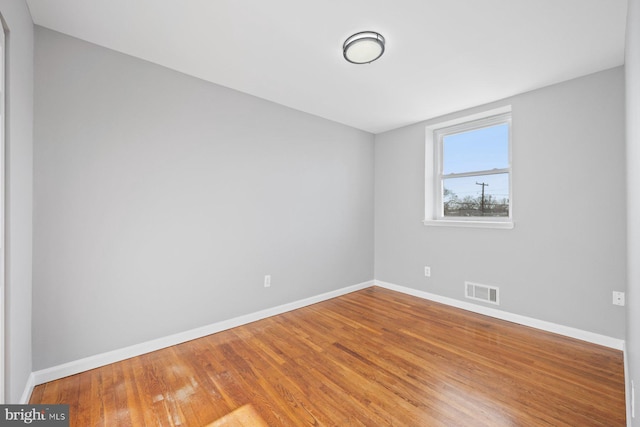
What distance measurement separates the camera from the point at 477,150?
337 centimetres

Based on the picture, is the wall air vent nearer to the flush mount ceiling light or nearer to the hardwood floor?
the hardwood floor

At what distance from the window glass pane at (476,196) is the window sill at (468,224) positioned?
0.20 m

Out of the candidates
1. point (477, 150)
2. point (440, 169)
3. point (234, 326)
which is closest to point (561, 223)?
point (477, 150)

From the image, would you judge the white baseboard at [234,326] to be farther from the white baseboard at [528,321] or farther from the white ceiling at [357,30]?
the white ceiling at [357,30]

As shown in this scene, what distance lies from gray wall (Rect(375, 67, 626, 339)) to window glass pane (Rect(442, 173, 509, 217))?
0.72 ft

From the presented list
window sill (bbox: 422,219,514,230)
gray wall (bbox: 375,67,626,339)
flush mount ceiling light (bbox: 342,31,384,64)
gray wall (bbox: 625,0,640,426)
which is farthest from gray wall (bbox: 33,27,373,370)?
gray wall (bbox: 625,0,640,426)

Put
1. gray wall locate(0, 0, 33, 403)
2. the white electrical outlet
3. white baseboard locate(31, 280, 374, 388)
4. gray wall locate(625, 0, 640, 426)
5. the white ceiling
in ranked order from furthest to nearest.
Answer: the white electrical outlet
white baseboard locate(31, 280, 374, 388)
the white ceiling
gray wall locate(0, 0, 33, 403)
gray wall locate(625, 0, 640, 426)

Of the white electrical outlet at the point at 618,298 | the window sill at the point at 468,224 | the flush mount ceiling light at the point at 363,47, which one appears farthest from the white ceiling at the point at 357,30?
the white electrical outlet at the point at 618,298

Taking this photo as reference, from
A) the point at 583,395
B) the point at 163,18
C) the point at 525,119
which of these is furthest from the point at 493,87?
the point at 163,18

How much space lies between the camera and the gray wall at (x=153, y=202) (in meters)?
1.91

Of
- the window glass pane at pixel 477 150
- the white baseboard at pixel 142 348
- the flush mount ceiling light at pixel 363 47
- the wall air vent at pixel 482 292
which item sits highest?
the flush mount ceiling light at pixel 363 47

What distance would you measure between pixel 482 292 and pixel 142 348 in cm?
343

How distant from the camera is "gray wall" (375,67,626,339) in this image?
2355 millimetres

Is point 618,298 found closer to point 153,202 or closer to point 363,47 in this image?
point 363,47
